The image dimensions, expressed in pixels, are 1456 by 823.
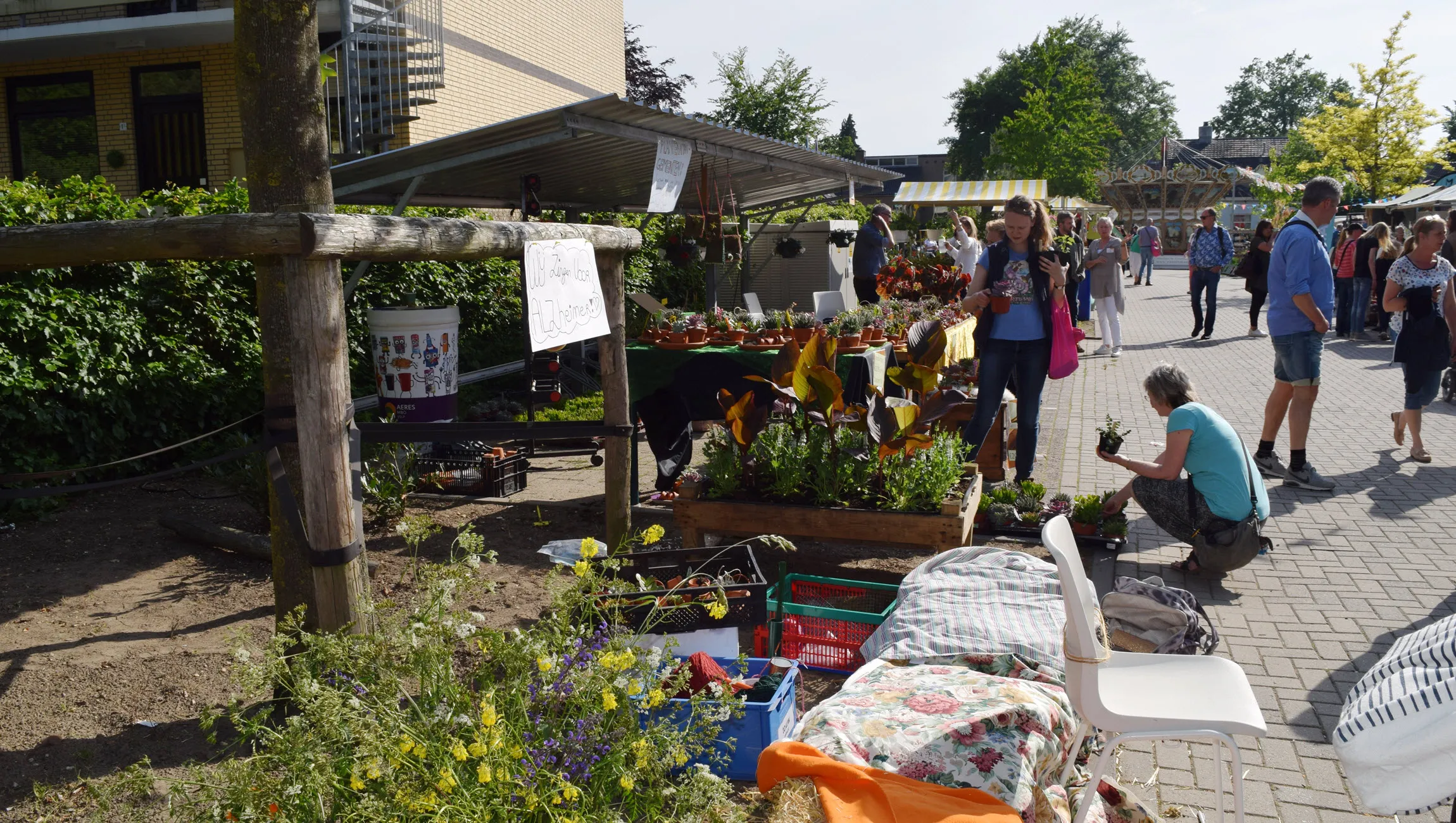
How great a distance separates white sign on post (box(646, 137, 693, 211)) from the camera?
7789 millimetres

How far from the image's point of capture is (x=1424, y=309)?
25.3 ft

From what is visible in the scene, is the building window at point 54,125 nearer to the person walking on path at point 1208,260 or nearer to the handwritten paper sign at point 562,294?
the handwritten paper sign at point 562,294

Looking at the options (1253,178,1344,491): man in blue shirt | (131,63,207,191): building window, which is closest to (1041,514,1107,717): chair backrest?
(1253,178,1344,491): man in blue shirt

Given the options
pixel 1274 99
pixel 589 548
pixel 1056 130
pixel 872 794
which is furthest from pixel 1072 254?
pixel 1274 99

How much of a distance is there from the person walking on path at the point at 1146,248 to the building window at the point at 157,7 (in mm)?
24392

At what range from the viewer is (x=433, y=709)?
7.79 ft

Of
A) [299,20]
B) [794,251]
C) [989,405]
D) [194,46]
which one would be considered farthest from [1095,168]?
[299,20]

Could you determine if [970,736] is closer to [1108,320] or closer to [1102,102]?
[1108,320]

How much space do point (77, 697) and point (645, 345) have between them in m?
4.32

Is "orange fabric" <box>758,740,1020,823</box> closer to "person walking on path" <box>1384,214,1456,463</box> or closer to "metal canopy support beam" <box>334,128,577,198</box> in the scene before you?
"metal canopy support beam" <box>334,128,577,198</box>

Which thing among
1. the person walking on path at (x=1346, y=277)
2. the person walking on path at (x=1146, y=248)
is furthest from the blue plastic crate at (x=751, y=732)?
the person walking on path at (x=1146, y=248)

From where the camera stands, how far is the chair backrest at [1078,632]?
2.76 m

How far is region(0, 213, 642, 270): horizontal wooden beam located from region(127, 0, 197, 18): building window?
1463 cm

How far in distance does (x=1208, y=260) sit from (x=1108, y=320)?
2128mm
